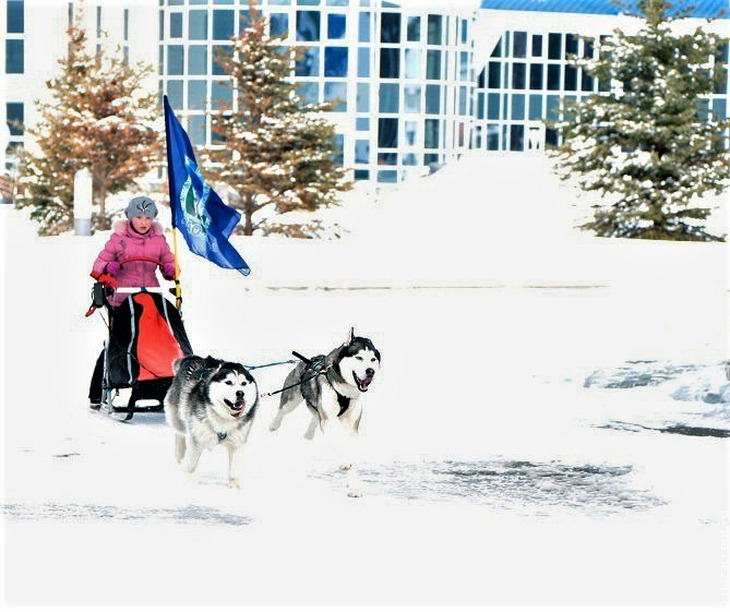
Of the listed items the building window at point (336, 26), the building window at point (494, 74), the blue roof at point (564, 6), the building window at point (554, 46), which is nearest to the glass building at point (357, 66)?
the building window at point (336, 26)

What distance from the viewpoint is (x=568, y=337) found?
14.5m

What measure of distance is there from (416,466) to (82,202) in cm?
2367

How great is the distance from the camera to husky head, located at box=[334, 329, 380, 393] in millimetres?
7223

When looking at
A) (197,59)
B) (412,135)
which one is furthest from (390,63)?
(197,59)

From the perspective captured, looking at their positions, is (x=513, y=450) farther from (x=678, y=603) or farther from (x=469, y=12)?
(x=469, y=12)

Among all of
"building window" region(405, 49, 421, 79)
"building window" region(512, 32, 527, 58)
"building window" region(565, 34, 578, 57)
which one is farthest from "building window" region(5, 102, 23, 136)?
"building window" region(565, 34, 578, 57)

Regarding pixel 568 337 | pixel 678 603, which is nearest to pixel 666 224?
pixel 568 337

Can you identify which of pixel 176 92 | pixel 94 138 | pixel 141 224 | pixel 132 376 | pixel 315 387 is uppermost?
pixel 176 92

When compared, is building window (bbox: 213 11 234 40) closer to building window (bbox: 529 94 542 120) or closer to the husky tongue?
building window (bbox: 529 94 542 120)

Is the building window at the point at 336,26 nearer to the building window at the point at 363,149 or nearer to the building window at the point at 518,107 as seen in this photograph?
the building window at the point at 363,149

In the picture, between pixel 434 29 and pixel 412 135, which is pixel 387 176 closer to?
pixel 412 135

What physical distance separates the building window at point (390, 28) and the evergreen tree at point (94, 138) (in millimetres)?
15580

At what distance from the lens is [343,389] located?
24.3 ft

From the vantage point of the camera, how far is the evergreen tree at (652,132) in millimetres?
32594
